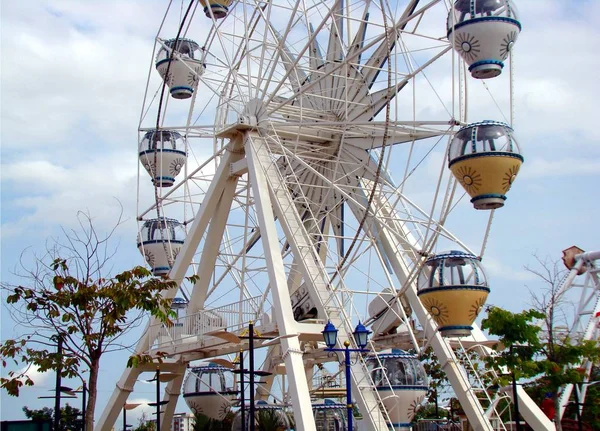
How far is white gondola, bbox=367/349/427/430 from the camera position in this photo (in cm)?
2367

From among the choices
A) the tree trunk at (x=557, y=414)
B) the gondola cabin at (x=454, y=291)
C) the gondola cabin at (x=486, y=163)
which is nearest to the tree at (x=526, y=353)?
the tree trunk at (x=557, y=414)

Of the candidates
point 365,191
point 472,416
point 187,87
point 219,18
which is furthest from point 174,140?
point 472,416

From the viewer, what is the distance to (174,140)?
1297 inches

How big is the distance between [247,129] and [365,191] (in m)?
4.14

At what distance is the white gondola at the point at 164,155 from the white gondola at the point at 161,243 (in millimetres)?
1443

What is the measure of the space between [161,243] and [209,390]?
5.47m

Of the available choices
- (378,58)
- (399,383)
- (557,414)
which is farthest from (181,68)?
(557,414)

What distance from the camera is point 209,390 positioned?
32.2 metres

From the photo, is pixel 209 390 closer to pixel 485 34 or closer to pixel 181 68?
pixel 181 68

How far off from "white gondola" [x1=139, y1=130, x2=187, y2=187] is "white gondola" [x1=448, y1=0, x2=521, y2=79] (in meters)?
14.2

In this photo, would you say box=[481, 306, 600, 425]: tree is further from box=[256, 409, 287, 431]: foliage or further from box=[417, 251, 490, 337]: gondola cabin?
box=[256, 409, 287, 431]: foliage

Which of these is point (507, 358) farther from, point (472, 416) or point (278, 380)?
point (278, 380)

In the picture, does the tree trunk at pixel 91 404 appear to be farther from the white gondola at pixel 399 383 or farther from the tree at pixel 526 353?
the tree at pixel 526 353

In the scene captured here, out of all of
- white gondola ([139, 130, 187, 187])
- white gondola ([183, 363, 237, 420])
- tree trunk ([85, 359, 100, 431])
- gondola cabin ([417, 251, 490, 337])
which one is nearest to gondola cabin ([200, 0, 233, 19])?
white gondola ([139, 130, 187, 187])
